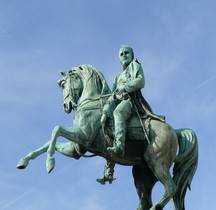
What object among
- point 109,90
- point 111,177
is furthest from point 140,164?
point 109,90

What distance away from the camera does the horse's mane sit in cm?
1520

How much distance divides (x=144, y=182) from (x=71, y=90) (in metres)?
2.37

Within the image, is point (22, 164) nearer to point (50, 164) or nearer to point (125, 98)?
point (50, 164)

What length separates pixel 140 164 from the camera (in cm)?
1503

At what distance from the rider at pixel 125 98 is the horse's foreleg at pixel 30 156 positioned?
124 centimetres

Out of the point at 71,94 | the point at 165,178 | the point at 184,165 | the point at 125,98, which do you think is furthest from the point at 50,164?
the point at 184,165

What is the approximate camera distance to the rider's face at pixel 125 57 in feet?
50.3

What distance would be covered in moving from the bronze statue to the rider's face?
0.53 m

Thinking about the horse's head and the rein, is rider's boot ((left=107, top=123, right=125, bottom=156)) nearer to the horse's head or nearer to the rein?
the rein

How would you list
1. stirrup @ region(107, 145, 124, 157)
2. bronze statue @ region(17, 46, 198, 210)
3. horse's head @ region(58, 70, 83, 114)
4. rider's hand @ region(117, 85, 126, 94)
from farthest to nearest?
horse's head @ region(58, 70, 83, 114) < rider's hand @ region(117, 85, 126, 94) < bronze statue @ region(17, 46, 198, 210) < stirrup @ region(107, 145, 124, 157)

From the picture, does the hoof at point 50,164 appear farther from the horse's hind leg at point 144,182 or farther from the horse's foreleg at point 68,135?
the horse's hind leg at point 144,182

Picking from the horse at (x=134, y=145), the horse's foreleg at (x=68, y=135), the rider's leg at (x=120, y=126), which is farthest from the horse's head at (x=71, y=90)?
the rider's leg at (x=120, y=126)

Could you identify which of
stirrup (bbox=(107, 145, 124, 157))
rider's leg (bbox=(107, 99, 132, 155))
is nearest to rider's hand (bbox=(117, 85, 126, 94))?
rider's leg (bbox=(107, 99, 132, 155))

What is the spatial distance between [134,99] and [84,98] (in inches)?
39.3
